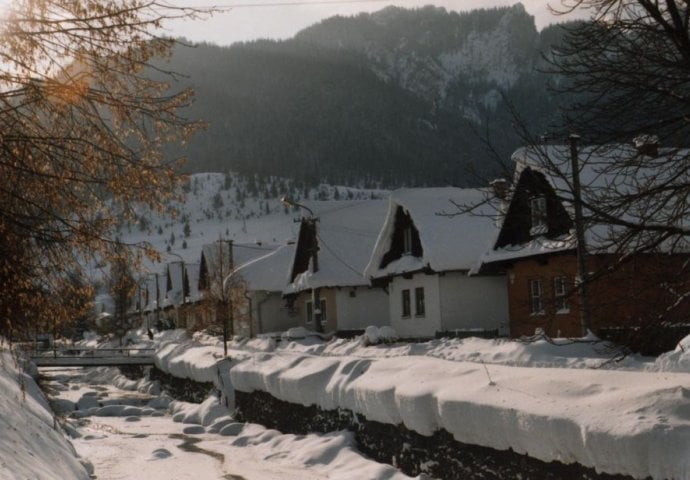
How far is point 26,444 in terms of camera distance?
1312cm

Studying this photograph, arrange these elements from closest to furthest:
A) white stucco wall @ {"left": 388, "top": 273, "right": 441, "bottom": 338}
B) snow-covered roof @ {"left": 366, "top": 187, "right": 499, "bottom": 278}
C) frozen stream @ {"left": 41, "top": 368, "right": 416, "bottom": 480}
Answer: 1. frozen stream @ {"left": 41, "top": 368, "right": 416, "bottom": 480}
2. snow-covered roof @ {"left": 366, "top": 187, "right": 499, "bottom": 278}
3. white stucco wall @ {"left": 388, "top": 273, "right": 441, "bottom": 338}

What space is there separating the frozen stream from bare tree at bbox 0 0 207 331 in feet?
31.7

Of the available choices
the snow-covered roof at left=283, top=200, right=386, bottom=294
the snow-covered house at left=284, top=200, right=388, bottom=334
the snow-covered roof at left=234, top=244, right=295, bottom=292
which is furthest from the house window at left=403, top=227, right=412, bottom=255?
the snow-covered roof at left=234, top=244, right=295, bottom=292

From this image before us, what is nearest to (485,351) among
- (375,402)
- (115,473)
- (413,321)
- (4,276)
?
(375,402)

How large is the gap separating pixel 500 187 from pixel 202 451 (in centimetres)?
1602

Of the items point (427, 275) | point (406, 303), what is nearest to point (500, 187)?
point (427, 275)

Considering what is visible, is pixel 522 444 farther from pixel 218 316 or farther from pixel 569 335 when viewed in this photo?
pixel 218 316

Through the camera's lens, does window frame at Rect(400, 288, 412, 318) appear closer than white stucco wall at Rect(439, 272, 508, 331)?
No

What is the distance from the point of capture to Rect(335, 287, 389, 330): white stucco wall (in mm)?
42906

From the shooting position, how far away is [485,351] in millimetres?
22984

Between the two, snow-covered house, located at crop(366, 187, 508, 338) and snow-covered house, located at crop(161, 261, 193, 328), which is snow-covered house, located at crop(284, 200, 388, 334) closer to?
snow-covered house, located at crop(366, 187, 508, 338)

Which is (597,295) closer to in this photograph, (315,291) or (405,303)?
(405,303)

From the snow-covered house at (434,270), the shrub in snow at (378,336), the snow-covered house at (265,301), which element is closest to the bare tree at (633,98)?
the snow-covered house at (434,270)

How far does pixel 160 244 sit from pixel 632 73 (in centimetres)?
16537
